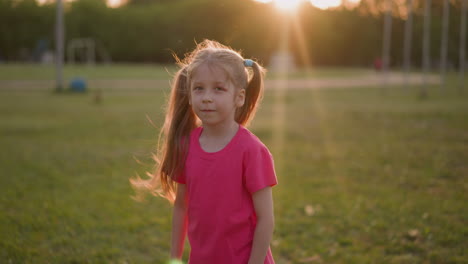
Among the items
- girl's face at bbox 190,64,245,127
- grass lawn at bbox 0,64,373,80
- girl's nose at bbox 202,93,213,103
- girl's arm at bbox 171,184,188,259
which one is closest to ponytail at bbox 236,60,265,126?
girl's face at bbox 190,64,245,127

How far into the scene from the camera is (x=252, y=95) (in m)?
2.21

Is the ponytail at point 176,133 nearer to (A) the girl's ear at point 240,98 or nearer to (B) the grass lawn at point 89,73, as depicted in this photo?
(A) the girl's ear at point 240,98

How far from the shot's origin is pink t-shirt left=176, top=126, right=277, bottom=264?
1.94 m

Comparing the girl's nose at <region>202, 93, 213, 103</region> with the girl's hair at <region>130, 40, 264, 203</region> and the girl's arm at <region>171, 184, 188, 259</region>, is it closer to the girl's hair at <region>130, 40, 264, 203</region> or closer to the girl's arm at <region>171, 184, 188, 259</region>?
the girl's hair at <region>130, 40, 264, 203</region>

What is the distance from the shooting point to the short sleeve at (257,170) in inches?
75.4

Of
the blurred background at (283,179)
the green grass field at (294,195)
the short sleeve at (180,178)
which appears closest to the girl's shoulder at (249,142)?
the short sleeve at (180,178)

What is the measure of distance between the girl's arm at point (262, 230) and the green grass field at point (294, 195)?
4.70 feet

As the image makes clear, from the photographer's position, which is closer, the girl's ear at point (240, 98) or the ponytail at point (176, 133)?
the girl's ear at point (240, 98)

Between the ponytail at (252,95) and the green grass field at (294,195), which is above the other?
the ponytail at (252,95)

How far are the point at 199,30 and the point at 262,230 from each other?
57.4m

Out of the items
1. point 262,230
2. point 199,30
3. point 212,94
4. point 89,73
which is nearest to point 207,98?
point 212,94

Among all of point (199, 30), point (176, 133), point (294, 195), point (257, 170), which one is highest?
point (199, 30)

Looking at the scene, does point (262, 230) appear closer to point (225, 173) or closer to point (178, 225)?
point (225, 173)

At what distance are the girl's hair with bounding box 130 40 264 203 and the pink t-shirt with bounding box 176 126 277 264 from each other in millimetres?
174
